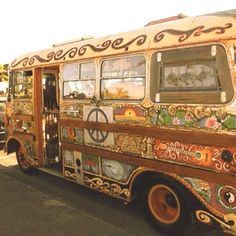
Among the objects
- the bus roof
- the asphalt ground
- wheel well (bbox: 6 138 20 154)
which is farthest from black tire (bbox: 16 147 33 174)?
the bus roof

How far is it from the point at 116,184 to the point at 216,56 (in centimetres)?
252

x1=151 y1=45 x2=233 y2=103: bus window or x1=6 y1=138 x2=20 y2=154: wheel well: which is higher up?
x1=151 y1=45 x2=233 y2=103: bus window

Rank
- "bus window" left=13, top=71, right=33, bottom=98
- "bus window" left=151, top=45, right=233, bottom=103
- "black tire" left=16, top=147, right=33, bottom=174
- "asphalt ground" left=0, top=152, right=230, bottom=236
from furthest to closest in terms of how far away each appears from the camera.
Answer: "black tire" left=16, top=147, right=33, bottom=174 < "bus window" left=13, top=71, right=33, bottom=98 < "asphalt ground" left=0, top=152, right=230, bottom=236 < "bus window" left=151, top=45, right=233, bottom=103

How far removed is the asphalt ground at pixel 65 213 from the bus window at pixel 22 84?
74.5 inches

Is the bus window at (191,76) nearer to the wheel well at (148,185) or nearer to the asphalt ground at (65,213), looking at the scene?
the wheel well at (148,185)

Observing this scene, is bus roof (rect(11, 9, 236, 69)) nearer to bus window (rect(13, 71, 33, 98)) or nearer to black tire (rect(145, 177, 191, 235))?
bus window (rect(13, 71, 33, 98))

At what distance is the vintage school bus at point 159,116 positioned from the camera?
4422 millimetres

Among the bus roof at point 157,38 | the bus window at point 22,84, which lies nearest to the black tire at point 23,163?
the bus window at point 22,84

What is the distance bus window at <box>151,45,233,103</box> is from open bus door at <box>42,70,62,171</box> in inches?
144

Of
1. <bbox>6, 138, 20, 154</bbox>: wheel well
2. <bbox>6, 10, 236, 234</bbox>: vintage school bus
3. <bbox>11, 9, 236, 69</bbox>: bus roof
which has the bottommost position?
<bbox>6, 138, 20, 154</bbox>: wheel well

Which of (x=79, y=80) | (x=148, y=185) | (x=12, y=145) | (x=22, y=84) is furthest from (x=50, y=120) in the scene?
(x=148, y=185)

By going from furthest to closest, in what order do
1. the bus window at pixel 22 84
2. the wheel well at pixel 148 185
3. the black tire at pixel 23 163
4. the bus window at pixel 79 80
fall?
1. the black tire at pixel 23 163
2. the bus window at pixel 22 84
3. the bus window at pixel 79 80
4. the wheel well at pixel 148 185

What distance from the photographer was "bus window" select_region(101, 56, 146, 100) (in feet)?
17.6

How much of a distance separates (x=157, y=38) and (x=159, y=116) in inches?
40.4
